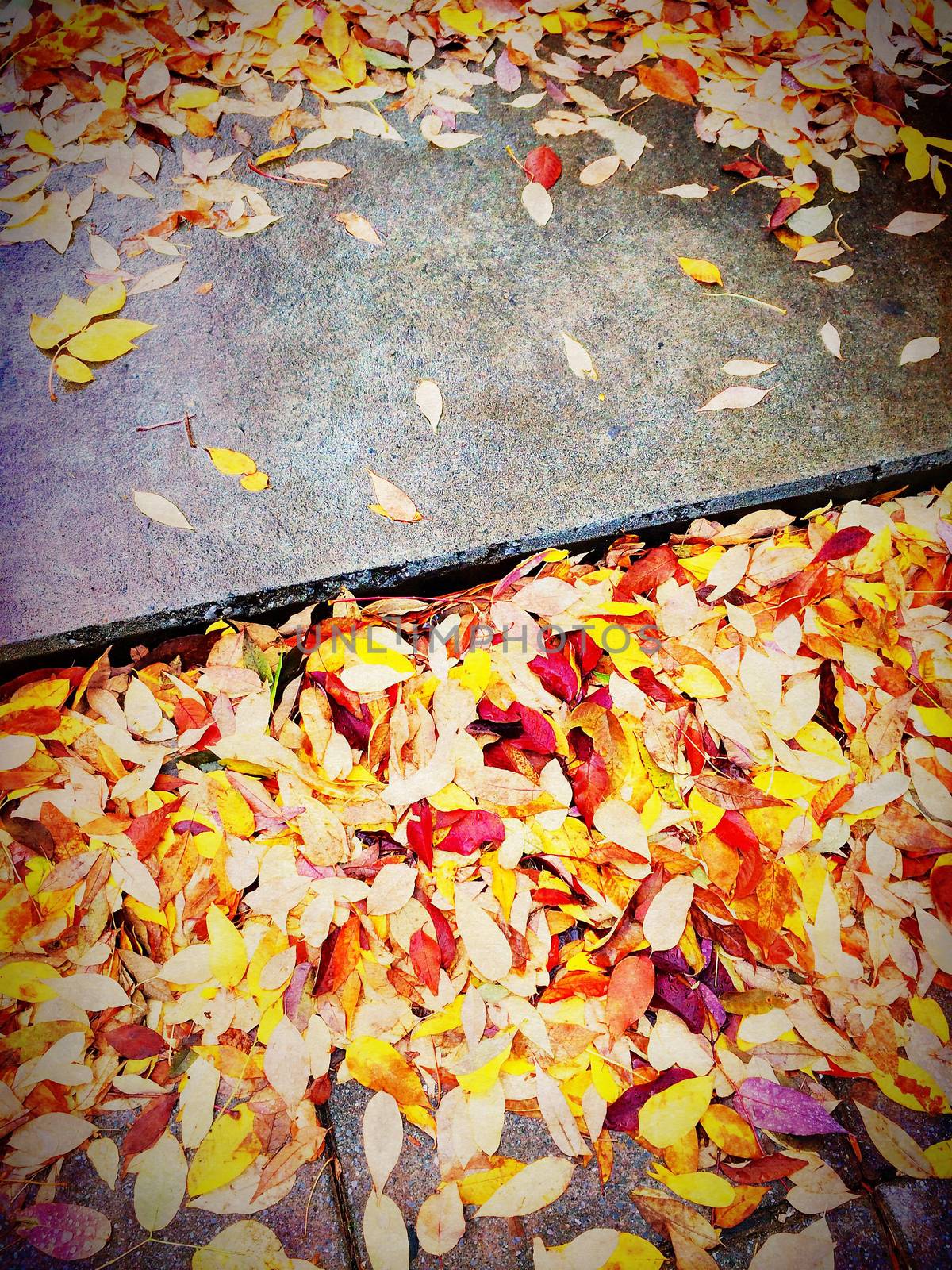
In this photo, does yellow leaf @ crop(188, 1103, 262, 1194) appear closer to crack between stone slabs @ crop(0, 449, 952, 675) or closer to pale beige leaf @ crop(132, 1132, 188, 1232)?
pale beige leaf @ crop(132, 1132, 188, 1232)

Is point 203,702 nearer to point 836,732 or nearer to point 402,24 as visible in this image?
point 836,732

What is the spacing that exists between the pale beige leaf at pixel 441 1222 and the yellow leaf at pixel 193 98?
2499mm

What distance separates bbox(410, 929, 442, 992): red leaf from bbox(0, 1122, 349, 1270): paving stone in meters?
0.33

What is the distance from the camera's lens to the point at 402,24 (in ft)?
6.24

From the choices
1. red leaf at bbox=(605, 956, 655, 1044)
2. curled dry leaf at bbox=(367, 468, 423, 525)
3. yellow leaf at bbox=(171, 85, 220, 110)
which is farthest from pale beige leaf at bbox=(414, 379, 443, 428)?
red leaf at bbox=(605, 956, 655, 1044)

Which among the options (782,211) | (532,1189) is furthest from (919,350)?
(532,1189)

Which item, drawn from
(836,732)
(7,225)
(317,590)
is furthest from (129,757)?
(7,225)

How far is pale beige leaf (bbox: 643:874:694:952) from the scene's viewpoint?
1.16 meters

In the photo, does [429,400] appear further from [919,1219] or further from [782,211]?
[919,1219]

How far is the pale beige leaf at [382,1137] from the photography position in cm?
109

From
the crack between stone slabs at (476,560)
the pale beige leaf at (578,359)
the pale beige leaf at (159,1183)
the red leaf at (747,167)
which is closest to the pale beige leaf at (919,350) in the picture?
the crack between stone slabs at (476,560)

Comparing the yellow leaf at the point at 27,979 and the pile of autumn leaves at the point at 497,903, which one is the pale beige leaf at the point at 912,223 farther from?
the yellow leaf at the point at 27,979

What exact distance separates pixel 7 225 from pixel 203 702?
141cm

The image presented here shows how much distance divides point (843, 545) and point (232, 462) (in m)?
1.32
